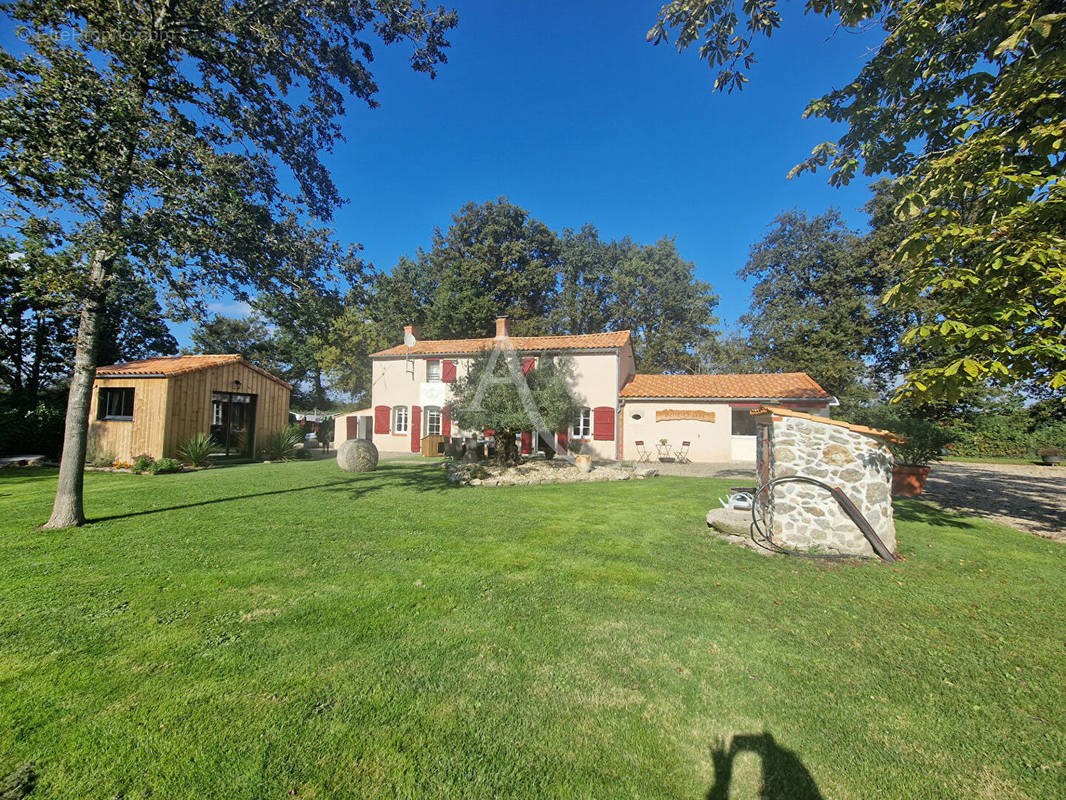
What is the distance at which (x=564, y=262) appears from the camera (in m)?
31.1

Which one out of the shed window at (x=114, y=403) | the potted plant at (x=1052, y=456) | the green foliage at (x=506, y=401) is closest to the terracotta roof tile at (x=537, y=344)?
the green foliage at (x=506, y=401)

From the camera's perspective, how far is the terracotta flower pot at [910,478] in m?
9.55

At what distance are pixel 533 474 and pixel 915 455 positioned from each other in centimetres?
931

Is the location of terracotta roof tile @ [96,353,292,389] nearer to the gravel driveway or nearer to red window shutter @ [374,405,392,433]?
red window shutter @ [374,405,392,433]

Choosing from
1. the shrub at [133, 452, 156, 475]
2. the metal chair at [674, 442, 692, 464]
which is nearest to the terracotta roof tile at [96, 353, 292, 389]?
the shrub at [133, 452, 156, 475]

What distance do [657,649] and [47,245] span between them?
832cm

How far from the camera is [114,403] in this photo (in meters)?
13.3

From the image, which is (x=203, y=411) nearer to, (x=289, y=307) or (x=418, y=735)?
(x=289, y=307)

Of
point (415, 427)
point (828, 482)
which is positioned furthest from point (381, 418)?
point (828, 482)

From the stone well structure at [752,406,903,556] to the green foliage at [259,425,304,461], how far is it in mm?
15596

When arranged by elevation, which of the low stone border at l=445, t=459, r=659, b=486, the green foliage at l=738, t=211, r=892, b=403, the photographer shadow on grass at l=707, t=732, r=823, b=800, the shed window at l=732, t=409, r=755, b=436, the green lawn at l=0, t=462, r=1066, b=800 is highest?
the green foliage at l=738, t=211, r=892, b=403

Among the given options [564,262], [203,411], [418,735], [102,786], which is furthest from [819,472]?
[564,262]

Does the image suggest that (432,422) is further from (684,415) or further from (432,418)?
(684,415)

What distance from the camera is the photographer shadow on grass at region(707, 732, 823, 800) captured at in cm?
191
